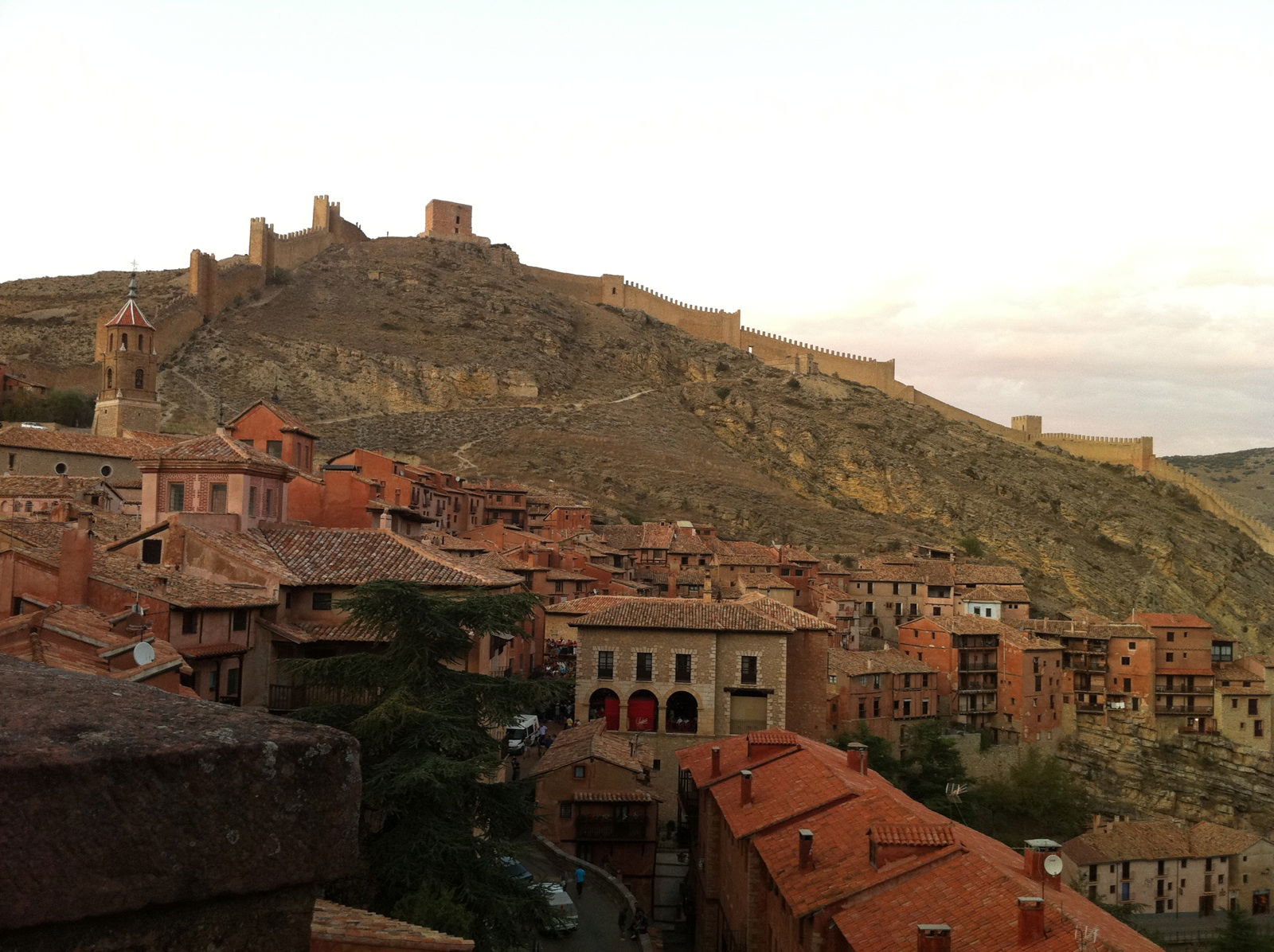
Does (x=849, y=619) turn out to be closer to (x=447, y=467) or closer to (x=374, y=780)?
(x=447, y=467)

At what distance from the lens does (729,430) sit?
11181cm

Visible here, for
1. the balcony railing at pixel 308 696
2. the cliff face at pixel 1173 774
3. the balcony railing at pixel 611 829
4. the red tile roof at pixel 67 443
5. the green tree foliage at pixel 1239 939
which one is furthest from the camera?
the red tile roof at pixel 67 443

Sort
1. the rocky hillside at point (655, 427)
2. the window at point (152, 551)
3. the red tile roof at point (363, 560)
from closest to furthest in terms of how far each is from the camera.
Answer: the red tile roof at point (363, 560)
the window at point (152, 551)
the rocky hillside at point (655, 427)

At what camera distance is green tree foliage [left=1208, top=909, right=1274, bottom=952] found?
35.6m

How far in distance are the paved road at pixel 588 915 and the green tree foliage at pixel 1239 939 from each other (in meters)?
21.4

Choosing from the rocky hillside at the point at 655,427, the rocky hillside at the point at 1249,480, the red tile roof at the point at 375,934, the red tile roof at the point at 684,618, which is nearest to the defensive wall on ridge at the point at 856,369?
the rocky hillside at the point at 655,427

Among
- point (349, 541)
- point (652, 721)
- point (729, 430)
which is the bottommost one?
point (652, 721)

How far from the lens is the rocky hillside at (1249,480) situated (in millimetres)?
171750

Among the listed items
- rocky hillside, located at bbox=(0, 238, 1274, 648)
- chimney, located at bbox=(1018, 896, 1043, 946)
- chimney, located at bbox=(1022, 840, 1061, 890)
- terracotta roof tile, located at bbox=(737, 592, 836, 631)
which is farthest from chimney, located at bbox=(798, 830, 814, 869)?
rocky hillside, located at bbox=(0, 238, 1274, 648)

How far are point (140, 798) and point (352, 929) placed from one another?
520cm

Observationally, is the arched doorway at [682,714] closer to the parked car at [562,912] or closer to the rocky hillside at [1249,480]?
the parked car at [562,912]

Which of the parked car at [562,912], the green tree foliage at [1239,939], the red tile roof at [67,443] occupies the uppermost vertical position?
the red tile roof at [67,443]

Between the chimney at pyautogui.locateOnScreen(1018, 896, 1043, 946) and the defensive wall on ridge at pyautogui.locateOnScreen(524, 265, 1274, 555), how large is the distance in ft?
380

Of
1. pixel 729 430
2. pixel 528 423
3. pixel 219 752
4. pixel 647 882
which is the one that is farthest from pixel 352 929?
pixel 729 430
